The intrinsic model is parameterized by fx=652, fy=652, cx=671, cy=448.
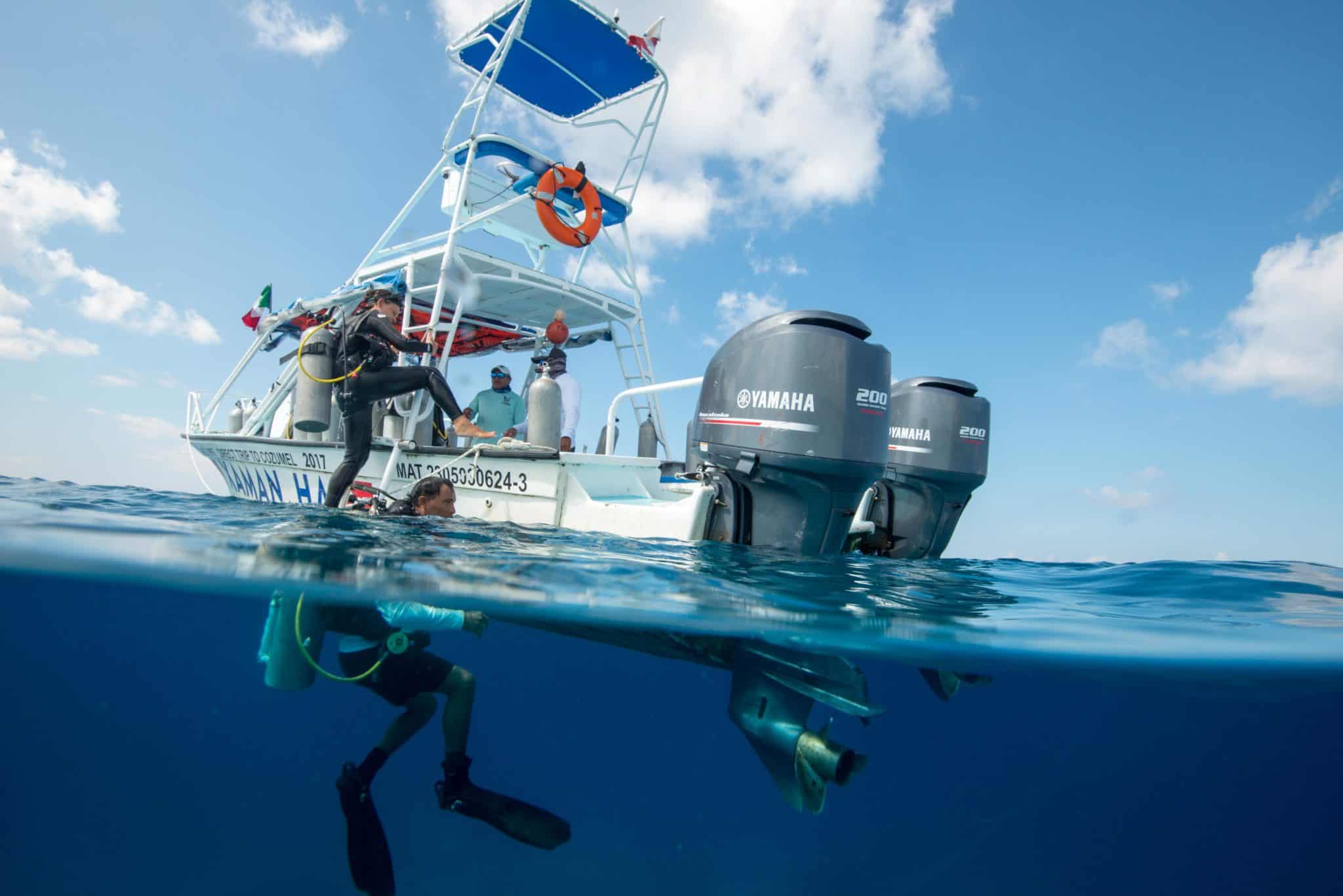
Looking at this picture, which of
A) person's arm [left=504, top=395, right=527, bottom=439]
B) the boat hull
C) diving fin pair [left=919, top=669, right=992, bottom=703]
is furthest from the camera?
person's arm [left=504, top=395, right=527, bottom=439]

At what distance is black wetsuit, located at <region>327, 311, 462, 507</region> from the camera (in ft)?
18.7

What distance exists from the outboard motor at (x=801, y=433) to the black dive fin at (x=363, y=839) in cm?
267

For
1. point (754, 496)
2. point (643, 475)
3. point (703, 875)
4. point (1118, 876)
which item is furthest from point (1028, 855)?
point (754, 496)

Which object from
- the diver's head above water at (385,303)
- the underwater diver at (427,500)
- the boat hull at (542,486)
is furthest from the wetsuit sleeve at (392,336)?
the underwater diver at (427,500)

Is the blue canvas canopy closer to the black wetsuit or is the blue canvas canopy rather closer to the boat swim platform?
the boat swim platform

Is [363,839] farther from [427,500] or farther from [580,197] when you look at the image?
[580,197]

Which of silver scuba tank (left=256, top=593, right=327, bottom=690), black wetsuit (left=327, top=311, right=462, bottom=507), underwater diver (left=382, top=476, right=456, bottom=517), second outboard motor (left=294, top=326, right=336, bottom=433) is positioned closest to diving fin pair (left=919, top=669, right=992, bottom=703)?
underwater diver (left=382, top=476, right=456, bottom=517)

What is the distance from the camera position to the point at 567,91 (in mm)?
9195

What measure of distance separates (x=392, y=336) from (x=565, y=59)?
5344 mm

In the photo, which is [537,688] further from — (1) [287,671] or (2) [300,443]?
(1) [287,671]

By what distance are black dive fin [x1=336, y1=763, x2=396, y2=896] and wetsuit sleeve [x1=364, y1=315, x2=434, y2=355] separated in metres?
3.17

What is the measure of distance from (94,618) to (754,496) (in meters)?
9.18

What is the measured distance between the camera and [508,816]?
4.13 m

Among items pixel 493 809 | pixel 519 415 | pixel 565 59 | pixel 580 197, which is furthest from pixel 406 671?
pixel 565 59
